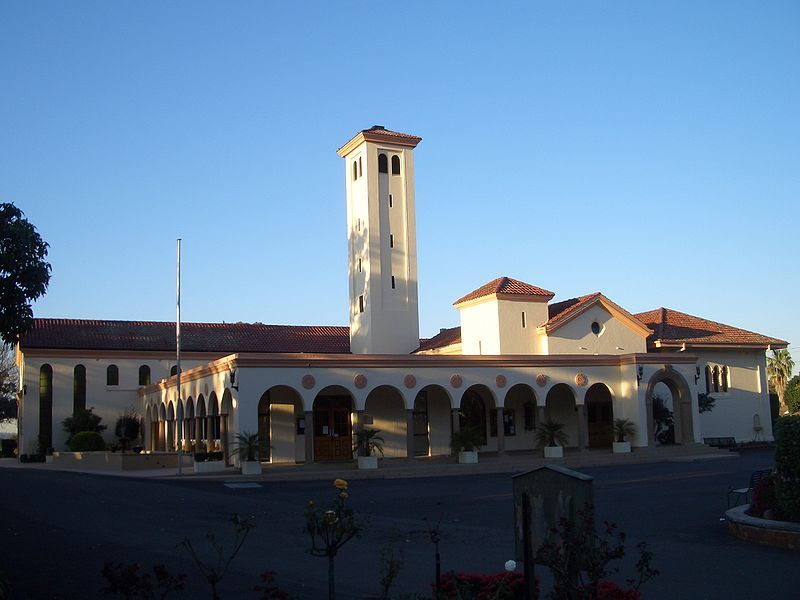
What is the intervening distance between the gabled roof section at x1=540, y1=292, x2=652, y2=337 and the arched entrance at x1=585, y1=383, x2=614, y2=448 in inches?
135

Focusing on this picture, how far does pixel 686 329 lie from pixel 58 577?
39732 mm

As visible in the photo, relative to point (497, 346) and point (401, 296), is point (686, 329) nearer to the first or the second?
point (497, 346)

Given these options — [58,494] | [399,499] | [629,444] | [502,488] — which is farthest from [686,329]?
[58,494]

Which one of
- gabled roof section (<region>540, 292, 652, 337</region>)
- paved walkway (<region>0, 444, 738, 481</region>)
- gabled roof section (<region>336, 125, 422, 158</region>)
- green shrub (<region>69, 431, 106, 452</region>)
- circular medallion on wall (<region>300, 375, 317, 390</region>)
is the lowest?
paved walkway (<region>0, 444, 738, 481</region>)

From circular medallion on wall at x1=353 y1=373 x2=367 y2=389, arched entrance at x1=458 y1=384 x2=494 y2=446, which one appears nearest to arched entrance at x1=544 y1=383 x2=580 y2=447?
arched entrance at x1=458 y1=384 x2=494 y2=446

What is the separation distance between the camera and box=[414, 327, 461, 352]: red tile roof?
4433 centimetres

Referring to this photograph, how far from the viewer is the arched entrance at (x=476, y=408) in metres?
37.7

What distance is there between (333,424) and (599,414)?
519 inches

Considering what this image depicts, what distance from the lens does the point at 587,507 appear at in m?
7.70

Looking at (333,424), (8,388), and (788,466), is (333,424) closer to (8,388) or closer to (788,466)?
(788,466)

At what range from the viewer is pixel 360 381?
32875 mm

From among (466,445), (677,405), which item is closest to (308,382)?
(466,445)

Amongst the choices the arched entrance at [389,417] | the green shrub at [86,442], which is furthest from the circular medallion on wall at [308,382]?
the green shrub at [86,442]

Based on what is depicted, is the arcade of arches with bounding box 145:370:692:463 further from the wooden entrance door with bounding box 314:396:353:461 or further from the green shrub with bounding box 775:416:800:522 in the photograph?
the green shrub with bounding box 775:416:800:522
